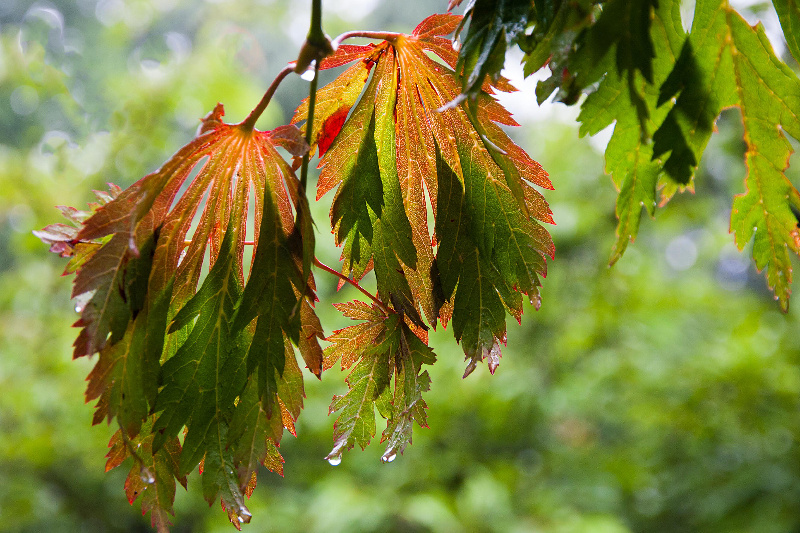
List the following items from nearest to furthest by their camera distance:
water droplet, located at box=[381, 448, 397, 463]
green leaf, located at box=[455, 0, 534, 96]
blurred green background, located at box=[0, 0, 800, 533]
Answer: green leaf, located at box=[455, 0, 534, 96], water droplet, located at box=[381, 448, 397, 463], blurred green background, located at box=[0, 0, 800, 533]

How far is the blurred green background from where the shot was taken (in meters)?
2.42

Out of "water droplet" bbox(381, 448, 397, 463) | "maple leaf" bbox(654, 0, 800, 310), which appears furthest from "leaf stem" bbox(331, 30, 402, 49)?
"water droplet" bbox(381, 448, 397, 463)

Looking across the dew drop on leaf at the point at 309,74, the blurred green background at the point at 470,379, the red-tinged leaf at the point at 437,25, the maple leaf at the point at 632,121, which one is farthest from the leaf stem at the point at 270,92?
the blurred green background at the point at 470,379

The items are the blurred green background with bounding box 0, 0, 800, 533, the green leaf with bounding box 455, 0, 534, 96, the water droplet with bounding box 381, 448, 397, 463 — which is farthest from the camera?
the blurred green background with bounding box 0, 0, 800, 533

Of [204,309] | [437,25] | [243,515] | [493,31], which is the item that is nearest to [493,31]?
[493,31]

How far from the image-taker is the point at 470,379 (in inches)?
117

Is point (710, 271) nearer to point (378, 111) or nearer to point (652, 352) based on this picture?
point (652, 352)

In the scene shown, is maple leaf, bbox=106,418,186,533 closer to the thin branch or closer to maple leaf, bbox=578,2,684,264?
the thin branch

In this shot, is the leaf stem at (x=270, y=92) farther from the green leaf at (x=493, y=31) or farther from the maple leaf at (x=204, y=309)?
the green leaf at (x=493, y=31)

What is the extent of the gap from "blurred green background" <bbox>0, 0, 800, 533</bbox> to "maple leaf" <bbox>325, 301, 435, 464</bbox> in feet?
6.46

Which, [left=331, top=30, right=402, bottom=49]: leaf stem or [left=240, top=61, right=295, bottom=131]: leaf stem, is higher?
[left=331, top=30, right=402, bottom=49]: leaf stem

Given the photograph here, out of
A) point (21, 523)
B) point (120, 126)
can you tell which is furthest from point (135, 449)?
point (21, 523)

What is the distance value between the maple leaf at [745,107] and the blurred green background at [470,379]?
6.52 ft

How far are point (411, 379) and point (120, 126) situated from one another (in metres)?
2.47
